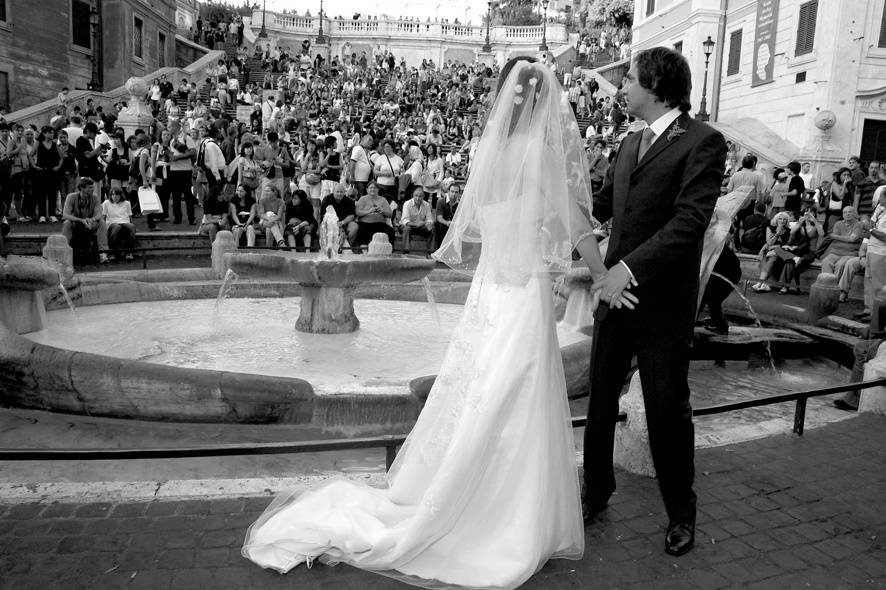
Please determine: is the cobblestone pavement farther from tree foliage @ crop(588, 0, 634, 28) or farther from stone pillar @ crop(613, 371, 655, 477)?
tree foliage @ crop(588, 0, 634, 28)

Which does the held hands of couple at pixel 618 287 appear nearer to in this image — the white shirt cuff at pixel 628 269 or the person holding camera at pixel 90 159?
the white shirt cuff at pixel 628 269

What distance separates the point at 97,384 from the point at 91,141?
1337cm

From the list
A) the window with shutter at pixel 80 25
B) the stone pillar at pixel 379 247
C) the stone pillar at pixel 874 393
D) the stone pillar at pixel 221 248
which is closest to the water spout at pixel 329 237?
the stone pillar at pixel 221 248

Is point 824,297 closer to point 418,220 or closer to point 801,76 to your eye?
point 418,220

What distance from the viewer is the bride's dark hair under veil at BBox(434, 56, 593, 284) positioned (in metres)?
3.42

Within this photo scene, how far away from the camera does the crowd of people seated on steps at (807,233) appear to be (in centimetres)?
1086

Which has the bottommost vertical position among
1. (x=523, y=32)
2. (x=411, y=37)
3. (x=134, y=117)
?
(x=134, y=117)

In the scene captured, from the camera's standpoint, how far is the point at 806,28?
2630 cm

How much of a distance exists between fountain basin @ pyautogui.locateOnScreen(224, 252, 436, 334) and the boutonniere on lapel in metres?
4.47

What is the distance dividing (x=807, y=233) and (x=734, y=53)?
21948 mm

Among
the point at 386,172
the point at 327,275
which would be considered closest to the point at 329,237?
the point at 327,275

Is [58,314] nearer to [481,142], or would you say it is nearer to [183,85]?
[481,142]

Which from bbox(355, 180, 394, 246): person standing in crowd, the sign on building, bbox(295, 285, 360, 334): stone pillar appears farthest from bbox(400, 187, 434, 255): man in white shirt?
the sign on building

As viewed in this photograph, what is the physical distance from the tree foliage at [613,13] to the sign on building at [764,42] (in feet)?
66.6
